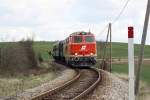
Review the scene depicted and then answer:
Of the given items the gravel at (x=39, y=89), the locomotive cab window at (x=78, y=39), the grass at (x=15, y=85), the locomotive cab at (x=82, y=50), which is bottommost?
the grass at (x=15, y=85)

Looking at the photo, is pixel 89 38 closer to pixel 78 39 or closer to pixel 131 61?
pixel 78 39

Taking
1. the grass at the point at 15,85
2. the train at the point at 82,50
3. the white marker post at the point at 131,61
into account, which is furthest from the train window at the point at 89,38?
the white marker post at the point at 131,61

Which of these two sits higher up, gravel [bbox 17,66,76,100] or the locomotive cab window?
the locomotive cab window

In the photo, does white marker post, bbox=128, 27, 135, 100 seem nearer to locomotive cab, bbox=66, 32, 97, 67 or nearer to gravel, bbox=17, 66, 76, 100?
gravel, bbox=17, 66, 76, 100

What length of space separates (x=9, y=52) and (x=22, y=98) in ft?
80.3

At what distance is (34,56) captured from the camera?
52.6 meters

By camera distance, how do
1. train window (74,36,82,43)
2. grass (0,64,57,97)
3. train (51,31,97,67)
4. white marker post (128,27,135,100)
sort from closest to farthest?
1. white marker post (128,27,135,100)
2. grass (0,64,57,97)
3. train (51,31,97,67)
4. train window (74,36,82,43)

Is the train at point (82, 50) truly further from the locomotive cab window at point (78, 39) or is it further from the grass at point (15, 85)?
the grass at point (15, 85)

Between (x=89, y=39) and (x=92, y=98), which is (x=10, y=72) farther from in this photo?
(x=92, y=98)

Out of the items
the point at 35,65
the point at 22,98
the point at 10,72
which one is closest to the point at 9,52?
the point at 10,72

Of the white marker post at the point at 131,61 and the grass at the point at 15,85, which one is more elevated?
the white marker post at the point at 131,61

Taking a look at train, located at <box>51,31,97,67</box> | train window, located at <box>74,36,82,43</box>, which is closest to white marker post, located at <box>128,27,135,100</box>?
train, located at <box>51,31,97,67</box>

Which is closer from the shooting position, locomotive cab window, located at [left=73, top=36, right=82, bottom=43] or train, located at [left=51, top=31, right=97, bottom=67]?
train, located at [left=51, top=31, right=97, bottom=67]

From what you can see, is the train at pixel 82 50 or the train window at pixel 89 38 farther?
the train window at pixel 89 38
